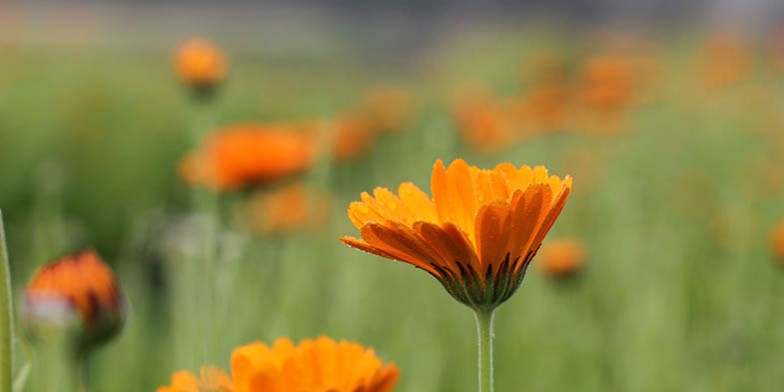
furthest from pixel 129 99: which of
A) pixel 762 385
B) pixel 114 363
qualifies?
pixel 762 385

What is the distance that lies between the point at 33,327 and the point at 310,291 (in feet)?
3.15

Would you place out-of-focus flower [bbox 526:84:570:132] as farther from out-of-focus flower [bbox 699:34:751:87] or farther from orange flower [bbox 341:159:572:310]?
orange flower [bbox 341:159:572:310]

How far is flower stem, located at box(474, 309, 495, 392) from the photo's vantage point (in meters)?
0.38

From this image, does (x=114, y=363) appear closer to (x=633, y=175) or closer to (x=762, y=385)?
(x=762, y=385)

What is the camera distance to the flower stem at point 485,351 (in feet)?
1.23

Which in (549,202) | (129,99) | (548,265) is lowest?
(548,265)

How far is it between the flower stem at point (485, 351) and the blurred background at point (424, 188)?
161 millimetres

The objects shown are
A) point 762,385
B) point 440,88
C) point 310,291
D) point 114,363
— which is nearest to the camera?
point 762,385

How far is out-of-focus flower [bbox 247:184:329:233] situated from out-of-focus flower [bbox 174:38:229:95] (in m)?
0.24

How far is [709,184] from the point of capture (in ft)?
7.61

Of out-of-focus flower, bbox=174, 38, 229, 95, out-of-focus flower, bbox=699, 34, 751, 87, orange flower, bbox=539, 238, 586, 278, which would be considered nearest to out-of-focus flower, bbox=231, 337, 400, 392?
out-of-focus flower, bbox=174, 38, 229, 95

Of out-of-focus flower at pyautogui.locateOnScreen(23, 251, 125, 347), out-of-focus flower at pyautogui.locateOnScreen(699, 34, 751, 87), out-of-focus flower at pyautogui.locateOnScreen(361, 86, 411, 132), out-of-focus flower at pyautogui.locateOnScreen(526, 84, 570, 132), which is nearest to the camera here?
out-of-focus flower at pyautogui.locateOnScreen(23, 251, 125, 347)

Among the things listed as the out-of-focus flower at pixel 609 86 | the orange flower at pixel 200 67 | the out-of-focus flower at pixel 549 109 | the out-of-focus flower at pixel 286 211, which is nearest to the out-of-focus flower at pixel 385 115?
the out-of-focus flower at pixel 549 109

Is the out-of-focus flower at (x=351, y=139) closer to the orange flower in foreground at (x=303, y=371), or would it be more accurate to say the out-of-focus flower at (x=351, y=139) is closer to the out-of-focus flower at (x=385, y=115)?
the out-of-focus flower at (x=385, y=115)
